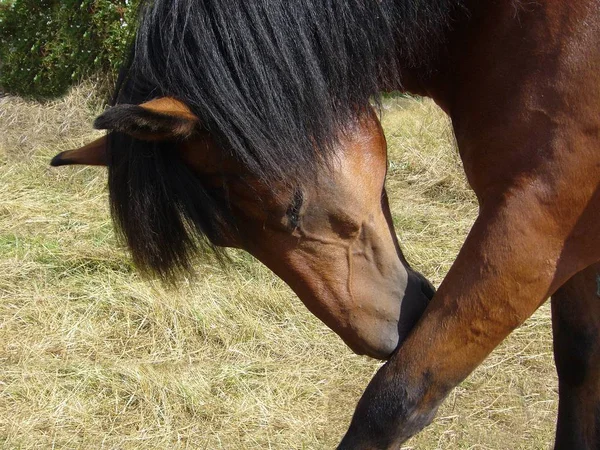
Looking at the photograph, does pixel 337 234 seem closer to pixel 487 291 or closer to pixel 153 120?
pixel 487 291

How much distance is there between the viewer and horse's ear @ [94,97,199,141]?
122cm

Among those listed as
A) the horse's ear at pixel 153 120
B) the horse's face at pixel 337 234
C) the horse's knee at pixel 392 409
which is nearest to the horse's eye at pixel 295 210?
the horse's face at pixel 337 234

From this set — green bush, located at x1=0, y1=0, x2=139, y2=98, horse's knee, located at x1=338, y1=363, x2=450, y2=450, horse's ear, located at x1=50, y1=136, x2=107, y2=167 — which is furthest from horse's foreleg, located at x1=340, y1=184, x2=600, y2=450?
green bush, located at x1=0, y1=0, x2=139, y2=98

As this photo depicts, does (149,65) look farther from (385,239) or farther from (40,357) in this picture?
(40,357)

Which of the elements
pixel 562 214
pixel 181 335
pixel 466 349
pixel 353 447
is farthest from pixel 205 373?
pixel 562 214

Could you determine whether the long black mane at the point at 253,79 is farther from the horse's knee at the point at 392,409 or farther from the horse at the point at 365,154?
the horse's knee at the point at 392,409

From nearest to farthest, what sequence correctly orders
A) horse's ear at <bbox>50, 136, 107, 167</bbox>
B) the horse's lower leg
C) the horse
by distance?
the horse → horse's ear at <bbox>50, 136, 107, 167</bbox> → the horse's lower leg

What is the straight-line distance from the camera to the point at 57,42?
582 centimetres

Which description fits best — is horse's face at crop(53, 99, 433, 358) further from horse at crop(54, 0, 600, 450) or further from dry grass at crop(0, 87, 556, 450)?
dry grass at crop(0, 87, 556, 450)

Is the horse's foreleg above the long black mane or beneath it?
beneath

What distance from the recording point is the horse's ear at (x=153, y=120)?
1219 millimetres

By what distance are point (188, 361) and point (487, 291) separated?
1818 millimetres

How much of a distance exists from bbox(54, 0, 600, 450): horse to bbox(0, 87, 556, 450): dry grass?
1.43 ft

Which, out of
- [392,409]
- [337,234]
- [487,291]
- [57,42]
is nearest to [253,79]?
[337,234]
